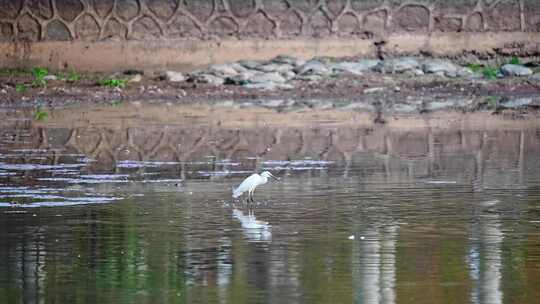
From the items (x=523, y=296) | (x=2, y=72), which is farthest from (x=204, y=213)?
(x=2, y=72)

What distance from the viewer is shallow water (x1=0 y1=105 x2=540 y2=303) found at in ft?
31.3

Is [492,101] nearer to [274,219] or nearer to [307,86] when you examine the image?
[307,86]

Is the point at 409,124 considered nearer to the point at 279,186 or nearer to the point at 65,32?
the point at 279,186

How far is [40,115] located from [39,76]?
5.54 meters

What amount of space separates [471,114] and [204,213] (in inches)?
508

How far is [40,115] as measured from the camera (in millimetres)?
25703

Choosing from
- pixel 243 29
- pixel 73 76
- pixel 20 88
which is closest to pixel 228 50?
pixel 243 29

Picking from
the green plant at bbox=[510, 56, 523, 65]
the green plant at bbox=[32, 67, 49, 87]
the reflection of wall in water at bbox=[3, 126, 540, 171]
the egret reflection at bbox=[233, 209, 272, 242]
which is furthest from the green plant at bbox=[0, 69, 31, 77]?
the egret reflection at bbox=[233, 209, 272, 242]

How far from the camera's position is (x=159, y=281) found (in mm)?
9719

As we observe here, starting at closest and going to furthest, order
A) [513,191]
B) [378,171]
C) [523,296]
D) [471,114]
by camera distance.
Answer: [523,296] → [513,191] → [378,171] → [471,114]

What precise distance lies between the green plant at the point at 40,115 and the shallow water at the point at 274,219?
3489 mm

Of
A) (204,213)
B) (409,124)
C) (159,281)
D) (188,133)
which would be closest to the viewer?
(159,281)

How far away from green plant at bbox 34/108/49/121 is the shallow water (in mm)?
3489

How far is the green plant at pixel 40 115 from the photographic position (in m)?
25.1
